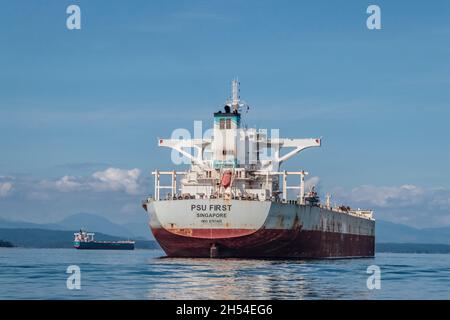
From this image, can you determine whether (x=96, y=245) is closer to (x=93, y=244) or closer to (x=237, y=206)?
(x=93, y=244)

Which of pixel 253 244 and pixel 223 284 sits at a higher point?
pixel 253 244

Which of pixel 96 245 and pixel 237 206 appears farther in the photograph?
pixel 96 245

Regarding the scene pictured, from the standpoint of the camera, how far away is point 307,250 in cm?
5584

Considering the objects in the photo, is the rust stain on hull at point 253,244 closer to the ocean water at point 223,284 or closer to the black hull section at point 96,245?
the ocean water at point 223,284

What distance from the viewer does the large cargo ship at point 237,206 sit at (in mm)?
49344

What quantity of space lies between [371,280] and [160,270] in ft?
34.6

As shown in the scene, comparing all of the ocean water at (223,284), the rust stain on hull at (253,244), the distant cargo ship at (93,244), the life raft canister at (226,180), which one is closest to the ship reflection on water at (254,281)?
the ocean water at (223,284)

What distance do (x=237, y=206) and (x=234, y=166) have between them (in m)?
6.13

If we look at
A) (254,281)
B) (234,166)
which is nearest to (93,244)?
(234,166)

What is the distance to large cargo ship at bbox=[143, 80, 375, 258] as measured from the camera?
49344 mm

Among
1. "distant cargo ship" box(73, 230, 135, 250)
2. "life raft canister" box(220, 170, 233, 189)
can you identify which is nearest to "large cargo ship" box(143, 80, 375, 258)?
"life raft canister" box(220, 170, 233, 189)

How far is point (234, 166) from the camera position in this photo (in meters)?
54.8
